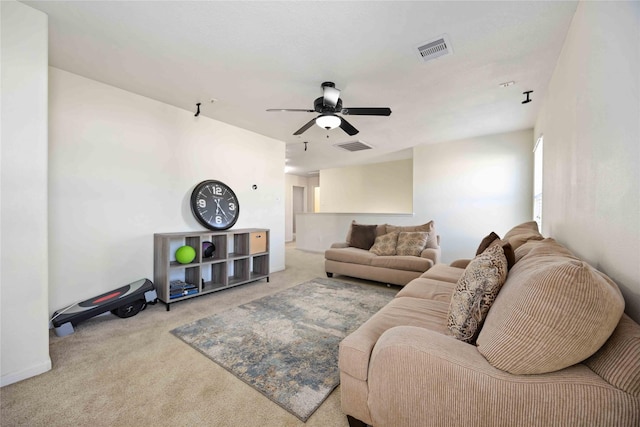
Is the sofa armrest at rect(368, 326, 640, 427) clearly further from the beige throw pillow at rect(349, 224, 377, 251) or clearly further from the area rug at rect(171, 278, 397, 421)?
the beige throw pillow at rect(349, 224, 377, 251)

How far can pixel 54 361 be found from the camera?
1.81 meters

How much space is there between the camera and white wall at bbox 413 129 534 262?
14.1 ft

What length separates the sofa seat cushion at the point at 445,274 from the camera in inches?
93.9

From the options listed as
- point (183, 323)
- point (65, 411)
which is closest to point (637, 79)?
point (65, 411)

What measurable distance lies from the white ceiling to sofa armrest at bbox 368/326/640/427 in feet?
6.62

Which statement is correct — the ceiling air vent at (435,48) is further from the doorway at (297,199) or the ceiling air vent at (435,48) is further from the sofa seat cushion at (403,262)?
the doorway at (297,199)

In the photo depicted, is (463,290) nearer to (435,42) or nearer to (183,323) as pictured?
(435,42)

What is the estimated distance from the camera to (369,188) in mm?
7602

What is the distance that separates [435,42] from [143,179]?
3353mm

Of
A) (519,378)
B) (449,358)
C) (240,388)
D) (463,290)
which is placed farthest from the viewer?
(240,388)

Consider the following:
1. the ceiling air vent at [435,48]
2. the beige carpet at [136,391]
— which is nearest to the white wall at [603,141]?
the ceiling air vent at [435,48]

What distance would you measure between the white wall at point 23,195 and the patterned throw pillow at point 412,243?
3.76m

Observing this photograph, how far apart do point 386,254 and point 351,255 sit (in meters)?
0.54

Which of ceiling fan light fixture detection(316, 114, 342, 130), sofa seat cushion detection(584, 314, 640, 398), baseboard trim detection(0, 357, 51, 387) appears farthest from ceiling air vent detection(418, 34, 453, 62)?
baseboard trim detection(0, 357, 51, 387)
